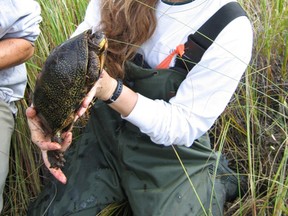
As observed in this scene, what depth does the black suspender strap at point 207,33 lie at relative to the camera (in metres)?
1.41

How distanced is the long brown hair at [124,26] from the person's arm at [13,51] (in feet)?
1.04

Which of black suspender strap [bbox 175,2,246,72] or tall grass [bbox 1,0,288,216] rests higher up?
black suspender strap [bbox 175,2,246,72]

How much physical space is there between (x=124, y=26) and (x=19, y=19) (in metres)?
0.41

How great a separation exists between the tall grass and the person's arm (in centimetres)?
26

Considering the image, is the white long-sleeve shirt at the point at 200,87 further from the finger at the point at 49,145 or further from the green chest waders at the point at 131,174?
the finger at the point at 49,145

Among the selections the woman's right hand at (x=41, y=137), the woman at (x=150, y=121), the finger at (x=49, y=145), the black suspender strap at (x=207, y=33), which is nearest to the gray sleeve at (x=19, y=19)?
the woman at (x=150, y=121)

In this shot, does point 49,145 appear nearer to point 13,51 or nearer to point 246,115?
point 13,51

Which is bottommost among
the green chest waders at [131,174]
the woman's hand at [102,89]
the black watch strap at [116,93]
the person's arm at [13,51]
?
the green chest waders at [131,174]

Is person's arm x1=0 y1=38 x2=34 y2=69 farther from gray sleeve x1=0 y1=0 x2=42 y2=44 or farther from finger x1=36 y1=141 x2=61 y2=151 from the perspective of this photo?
finger x1=36 y1=141 x2=61 y2=151

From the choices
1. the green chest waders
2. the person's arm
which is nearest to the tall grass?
the green chest waders

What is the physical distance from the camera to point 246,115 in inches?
71.6

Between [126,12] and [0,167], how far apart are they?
741mm

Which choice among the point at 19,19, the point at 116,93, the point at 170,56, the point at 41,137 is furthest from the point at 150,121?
the point at 19,19

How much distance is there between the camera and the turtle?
124cm
